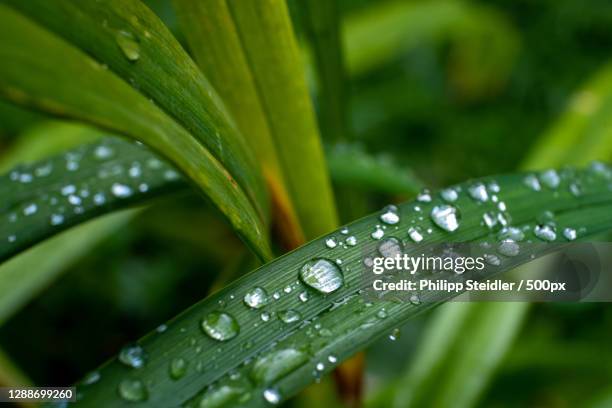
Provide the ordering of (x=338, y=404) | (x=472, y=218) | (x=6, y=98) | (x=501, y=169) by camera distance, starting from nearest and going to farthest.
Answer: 1. (x=6, y=98)
2. (x=472, y=218)
3. (x=338, y=404)
4. (x=501, y=169)

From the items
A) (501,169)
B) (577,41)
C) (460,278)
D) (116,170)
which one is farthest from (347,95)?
(577,41)

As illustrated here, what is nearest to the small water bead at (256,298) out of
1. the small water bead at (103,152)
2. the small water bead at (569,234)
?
the small water bead at (569,234)

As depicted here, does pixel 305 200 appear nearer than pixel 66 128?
Yes

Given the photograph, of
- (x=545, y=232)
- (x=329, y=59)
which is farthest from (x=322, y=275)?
(x=329, y=59)

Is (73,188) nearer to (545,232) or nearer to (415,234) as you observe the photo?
(415,234)

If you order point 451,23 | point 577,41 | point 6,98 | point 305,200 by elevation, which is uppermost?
point 451,23

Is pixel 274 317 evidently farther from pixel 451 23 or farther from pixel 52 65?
pixel 451 23
